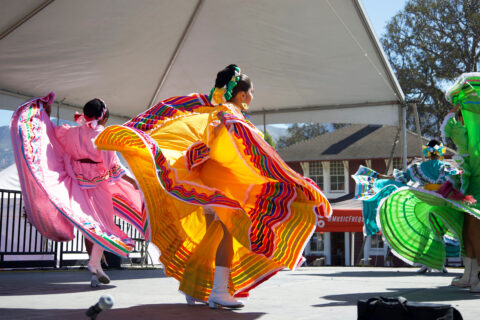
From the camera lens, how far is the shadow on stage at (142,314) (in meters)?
2.84

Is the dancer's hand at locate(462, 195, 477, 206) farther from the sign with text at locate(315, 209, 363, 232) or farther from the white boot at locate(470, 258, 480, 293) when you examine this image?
the sign with text at locate(315, 209, 363, 232)

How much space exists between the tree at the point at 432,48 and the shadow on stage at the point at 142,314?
87.4 ft

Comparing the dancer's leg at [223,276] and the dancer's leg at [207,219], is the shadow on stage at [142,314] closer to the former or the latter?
the dancer's leg at [223,276]

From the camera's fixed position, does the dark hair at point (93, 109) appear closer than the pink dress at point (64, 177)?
No

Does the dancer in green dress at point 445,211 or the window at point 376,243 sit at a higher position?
the dancer in green dress at point 445,211

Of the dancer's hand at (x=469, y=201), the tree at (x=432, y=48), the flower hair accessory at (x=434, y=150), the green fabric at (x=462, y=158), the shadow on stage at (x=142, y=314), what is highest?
the tree at (x=432, y=48)

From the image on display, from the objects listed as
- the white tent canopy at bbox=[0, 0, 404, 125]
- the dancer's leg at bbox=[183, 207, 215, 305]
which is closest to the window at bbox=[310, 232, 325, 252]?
the white tent canopy at bbox=[0, 0, 404, 125]

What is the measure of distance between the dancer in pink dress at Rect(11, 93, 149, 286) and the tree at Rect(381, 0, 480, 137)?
2539 centimetres

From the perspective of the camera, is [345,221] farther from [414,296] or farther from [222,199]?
[222,199]

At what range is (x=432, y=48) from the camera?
93.7ft

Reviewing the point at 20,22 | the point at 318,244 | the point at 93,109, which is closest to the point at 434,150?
the point at 93,109

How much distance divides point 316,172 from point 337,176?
1.28 meters

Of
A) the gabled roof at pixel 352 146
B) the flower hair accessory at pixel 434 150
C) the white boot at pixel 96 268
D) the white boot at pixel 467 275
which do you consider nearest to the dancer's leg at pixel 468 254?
the white boot at pixel 467 275

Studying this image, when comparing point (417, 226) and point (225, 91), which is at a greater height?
point (225, 91)
